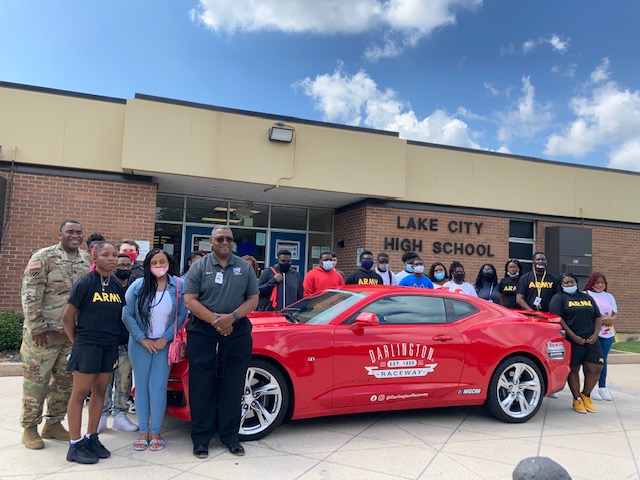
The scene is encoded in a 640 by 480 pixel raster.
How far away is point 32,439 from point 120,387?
91 centimetres

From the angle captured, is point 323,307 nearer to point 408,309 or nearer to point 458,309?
point 408,309

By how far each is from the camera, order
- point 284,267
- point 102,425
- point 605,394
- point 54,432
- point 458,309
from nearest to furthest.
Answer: point 54,432 < point 102,425 < point 458,309 < point 605,394 < point 284,267

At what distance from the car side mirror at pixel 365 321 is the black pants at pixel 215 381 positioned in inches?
44.3

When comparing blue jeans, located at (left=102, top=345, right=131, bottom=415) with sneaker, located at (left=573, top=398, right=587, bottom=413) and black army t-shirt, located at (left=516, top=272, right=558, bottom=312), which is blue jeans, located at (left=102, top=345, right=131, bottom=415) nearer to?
sneaker, located at (left=573, top=398, right=587, bottom=413)

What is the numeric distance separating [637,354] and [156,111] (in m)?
11.0

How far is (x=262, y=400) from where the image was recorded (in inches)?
179

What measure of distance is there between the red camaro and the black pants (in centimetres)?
27

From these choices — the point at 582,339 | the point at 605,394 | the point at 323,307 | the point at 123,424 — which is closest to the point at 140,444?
the point at 123,424

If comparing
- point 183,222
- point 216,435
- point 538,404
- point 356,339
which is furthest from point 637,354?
point 183,222

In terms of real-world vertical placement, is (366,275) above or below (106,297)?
above

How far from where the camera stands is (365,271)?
7.71m

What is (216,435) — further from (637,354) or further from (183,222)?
(637,354)

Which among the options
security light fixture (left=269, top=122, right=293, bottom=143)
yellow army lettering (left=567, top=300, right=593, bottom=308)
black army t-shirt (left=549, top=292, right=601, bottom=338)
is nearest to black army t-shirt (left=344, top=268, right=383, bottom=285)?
black army t-shirt (left=549, top=292, right=601, bottom=338)

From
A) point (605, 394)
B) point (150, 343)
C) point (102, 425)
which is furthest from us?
point (605, 394)
